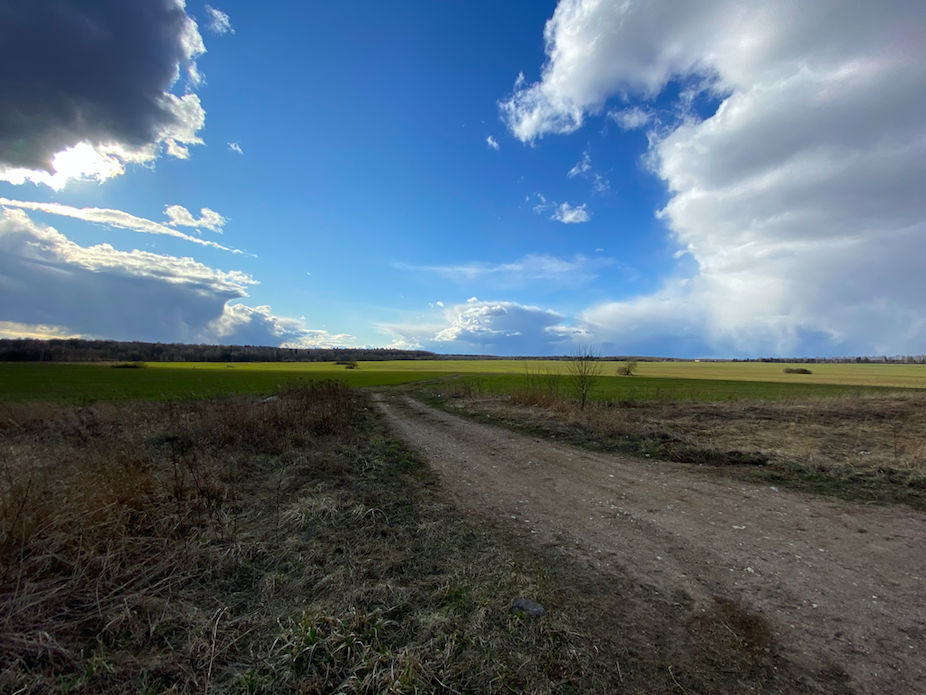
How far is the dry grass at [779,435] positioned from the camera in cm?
938

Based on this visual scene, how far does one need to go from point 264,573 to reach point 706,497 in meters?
8.48

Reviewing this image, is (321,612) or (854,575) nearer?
(321,612)

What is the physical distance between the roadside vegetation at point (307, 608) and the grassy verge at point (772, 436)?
7.67 metres

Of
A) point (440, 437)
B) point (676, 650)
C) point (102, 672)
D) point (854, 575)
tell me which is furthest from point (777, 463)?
point (102, 672)

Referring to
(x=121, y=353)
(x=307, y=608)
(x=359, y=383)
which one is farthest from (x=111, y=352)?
(x=307, y=608)

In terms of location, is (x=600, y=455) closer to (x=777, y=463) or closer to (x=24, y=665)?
(x=777, y=463)

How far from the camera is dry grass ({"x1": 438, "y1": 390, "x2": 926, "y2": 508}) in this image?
30.8 ft

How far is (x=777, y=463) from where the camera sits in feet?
34.2

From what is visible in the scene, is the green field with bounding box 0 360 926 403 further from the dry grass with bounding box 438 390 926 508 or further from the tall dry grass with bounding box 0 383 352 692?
the tall dry grass with bounding box 0 383 352 692

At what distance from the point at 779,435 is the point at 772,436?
0.72m

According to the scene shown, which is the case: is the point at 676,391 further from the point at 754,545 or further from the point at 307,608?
the point at 307,608

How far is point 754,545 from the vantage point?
5.93 m

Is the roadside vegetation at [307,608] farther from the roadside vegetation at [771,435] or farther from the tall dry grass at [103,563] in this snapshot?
the roadside vegetation at [771,435]

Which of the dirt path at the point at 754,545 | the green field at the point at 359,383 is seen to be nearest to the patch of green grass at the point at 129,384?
the green field at the point at 359,383
